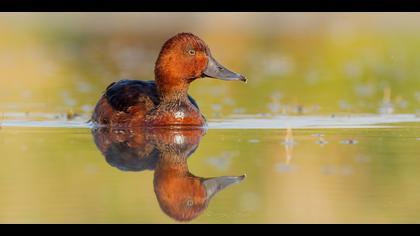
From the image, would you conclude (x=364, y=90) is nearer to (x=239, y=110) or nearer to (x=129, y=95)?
(x=239, y=110)

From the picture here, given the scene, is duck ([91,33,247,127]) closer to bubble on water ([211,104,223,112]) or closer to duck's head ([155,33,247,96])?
duck's head ([155,33,247,96])

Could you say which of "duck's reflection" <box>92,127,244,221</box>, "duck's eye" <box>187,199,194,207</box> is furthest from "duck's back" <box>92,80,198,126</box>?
"duck's eye" <box>187,199,194,207</box>

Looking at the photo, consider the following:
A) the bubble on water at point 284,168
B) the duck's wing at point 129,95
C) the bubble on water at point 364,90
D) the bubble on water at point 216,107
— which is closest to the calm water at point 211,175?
the bubble on water at point 284,168

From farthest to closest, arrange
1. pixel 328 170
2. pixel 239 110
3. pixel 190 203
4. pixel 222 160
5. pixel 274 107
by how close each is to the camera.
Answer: pixel 274 107
pixel 239 110
pixel 222 160
pixel 328 170
pixel 190 203

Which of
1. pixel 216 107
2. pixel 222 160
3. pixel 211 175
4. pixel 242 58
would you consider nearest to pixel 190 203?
pixel 211 175

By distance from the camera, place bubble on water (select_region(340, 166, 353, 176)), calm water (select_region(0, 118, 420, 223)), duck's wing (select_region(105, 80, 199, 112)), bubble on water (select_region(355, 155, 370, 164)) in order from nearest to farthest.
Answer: calm water (select_region(0, 118, 420, 223)) → bubble on water (select_region(340, 166, 353, 176)) → bubble on water (select_region(355, 155, 370, 164)) → duck's wing (select_region(105, 80, 199, 112))

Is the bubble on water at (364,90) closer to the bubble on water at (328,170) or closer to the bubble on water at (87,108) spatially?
the bubble on water at (87,108)
